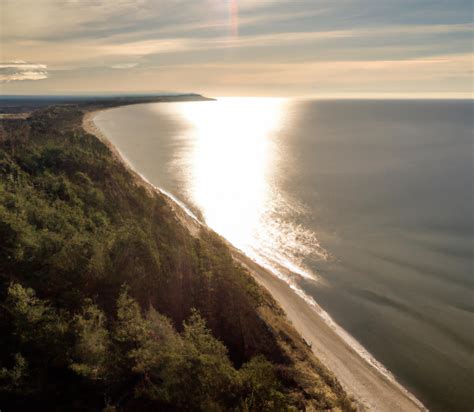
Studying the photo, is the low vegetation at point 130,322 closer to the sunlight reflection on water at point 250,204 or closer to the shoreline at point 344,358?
the shoreline at point 344,358

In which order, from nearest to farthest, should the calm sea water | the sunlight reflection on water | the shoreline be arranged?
1. the shoreline
2. the calm sea water
3. the sunlight reflection on water

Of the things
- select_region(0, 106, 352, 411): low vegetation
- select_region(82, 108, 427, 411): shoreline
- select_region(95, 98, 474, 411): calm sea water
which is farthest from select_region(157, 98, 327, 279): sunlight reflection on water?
select_region(0, 106, 352, 411): low vegetation

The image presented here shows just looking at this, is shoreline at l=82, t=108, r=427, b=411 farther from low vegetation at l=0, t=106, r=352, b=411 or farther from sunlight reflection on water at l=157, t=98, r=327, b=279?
sunlight reflection on water at l=157, t=98, r=327, b=279

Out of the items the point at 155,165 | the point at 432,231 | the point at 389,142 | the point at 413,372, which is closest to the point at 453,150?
the point at 389,142

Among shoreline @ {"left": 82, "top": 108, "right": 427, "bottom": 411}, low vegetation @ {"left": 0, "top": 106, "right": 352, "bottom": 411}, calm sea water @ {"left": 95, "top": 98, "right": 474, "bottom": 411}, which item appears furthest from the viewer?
calm sea water @ {"left": 95, "top": 98, "right": 474, "bottom": 411}

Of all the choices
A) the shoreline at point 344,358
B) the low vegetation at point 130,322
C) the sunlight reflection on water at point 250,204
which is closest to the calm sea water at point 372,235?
the sunlight reflection on water at point 250,204

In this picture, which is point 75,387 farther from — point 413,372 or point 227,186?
point 227,186
